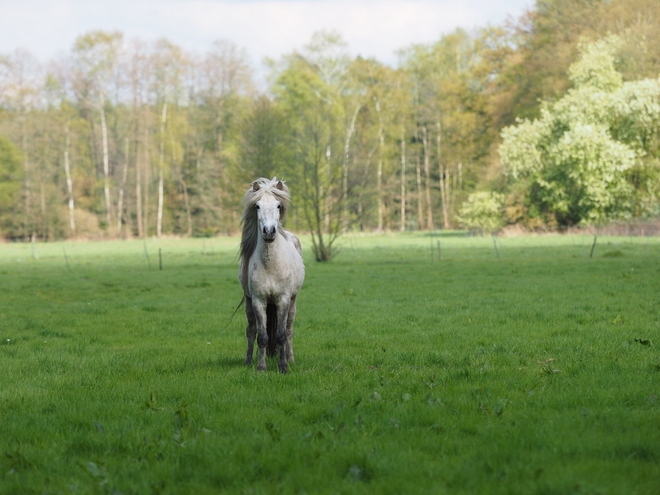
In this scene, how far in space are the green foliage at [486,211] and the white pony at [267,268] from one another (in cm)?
4805

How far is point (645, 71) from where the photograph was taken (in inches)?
1864

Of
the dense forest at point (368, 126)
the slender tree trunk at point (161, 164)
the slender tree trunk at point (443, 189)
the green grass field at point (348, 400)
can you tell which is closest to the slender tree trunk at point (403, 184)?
the dense forest at point (368, 126)

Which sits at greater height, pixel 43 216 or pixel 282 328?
pixel 43 216

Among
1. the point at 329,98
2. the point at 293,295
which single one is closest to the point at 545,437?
the point at 293,295

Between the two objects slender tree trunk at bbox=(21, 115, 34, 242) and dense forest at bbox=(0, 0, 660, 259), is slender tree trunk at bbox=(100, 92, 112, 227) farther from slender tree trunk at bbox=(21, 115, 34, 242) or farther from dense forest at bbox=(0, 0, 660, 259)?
slender tree trunk at bbox=(21, 115, 34, 242)

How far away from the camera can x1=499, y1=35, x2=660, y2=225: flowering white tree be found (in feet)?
142

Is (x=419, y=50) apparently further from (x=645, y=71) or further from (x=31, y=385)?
(x=31, y=385)

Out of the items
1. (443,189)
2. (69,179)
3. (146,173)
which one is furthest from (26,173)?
(443,189)

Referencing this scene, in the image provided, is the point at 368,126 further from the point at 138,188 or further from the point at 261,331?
the point at 261,331

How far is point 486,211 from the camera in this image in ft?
180

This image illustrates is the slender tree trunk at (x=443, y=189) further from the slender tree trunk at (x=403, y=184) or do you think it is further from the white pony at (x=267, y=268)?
the white pony at (x=267, y=268)

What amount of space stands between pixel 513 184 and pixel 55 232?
43799mm

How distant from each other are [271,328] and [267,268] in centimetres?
112

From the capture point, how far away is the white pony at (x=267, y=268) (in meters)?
8.20
